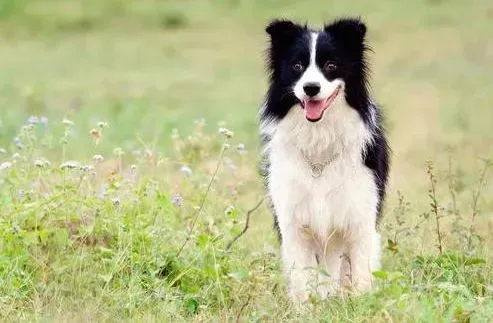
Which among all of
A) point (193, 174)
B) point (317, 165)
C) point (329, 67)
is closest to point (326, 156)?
point (317, 165)

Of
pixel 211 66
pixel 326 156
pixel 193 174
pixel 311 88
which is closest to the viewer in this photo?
pixel 311 88

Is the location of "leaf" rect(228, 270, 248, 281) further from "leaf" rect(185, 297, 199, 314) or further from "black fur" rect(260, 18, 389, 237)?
"black fur" rect(260, 18, 389, 237)

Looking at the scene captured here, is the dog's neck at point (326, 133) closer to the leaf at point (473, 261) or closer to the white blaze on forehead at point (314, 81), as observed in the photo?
the white blaze on forehead at point (314, 81)

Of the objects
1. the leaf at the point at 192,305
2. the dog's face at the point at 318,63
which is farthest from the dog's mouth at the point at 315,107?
the leaf at the point at 192,305

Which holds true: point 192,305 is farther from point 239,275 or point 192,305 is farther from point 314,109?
point 314,109

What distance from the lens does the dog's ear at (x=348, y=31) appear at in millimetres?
6402

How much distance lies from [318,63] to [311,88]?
23cm

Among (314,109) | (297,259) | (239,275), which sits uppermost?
(314,109)

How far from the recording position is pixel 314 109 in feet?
20.5

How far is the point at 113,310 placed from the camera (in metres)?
5.91

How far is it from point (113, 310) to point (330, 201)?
1.32 meters

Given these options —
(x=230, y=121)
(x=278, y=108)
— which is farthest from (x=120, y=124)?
(x=278, y=108)

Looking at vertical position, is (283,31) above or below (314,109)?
above

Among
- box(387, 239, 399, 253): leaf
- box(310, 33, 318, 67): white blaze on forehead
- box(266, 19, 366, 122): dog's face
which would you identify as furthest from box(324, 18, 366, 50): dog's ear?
box(387, 239, 399, 253): leaf
